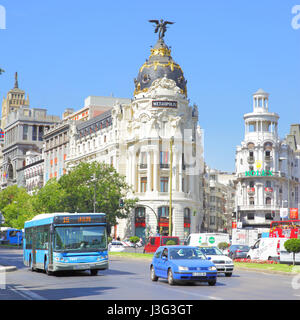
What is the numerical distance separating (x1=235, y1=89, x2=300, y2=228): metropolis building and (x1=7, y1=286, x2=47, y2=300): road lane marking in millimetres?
88533

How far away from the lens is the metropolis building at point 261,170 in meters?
109

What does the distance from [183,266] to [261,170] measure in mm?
88711

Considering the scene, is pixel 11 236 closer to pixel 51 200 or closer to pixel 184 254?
pixel 51 200

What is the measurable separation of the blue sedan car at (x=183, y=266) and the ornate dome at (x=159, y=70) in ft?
229

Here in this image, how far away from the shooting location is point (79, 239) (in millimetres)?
28172

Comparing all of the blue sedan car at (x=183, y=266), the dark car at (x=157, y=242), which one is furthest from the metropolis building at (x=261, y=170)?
the blue sedan car at (x=183, y=266)

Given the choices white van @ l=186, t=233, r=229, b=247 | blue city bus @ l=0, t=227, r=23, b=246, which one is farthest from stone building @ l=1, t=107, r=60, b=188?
white van @ l=186, t=233, r=229, b=247

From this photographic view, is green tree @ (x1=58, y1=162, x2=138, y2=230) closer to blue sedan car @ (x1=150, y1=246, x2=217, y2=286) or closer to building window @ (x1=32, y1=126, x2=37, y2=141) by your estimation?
blue sedan car @ (x1=150, y1=246, x2=217, y2=286)

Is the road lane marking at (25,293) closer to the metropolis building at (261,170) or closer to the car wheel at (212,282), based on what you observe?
the car wheel at (212,282)

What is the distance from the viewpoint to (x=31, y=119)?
517 ft

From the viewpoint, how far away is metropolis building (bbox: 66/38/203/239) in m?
90.9

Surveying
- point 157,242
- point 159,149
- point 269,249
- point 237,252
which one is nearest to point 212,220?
point 159,149
